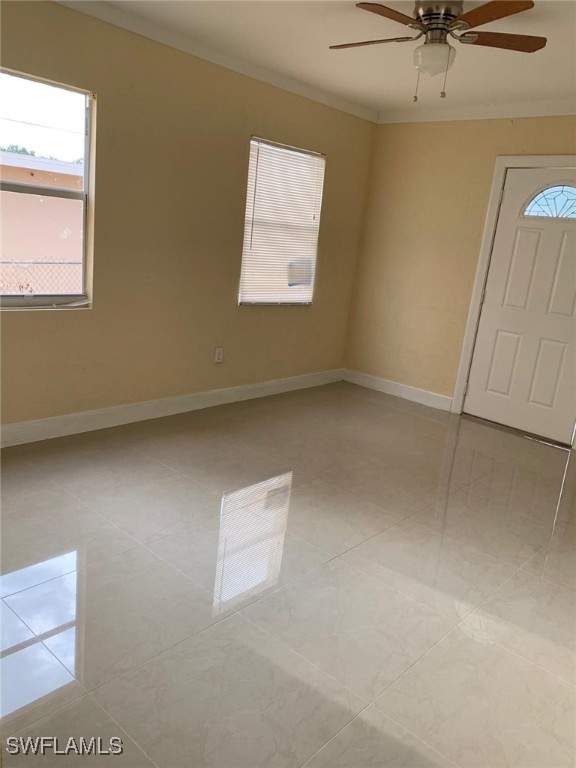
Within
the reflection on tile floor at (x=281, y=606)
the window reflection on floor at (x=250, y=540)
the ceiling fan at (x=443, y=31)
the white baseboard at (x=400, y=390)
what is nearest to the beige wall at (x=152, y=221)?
the reflection on tile floor at (x=281, y=606)

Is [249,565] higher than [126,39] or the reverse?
the reverse

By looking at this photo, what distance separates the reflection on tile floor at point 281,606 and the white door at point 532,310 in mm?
905

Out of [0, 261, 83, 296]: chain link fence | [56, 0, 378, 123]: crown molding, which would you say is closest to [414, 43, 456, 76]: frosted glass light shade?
[56, 0, 378, 123]: crown molding

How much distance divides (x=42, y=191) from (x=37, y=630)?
2.43 meters

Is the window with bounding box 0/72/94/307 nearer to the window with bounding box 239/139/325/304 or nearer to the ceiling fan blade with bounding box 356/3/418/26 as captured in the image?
the window with bounding box 239/139/325/304

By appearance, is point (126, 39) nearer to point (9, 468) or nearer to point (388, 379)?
point (9, 468)

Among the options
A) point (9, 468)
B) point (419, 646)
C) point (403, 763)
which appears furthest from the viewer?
point (9, 468)

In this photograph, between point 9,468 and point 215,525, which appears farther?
point 9,468

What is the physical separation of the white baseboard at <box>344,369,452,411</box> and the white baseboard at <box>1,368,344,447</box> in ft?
1.63

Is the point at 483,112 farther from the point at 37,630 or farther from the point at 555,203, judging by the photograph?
the point at 37,630

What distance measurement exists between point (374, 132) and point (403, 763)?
5.10 metres

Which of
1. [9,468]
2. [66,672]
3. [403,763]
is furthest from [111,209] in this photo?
[403,763]

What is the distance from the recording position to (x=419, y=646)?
2084mm

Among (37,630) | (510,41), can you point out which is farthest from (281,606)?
(510,41)
